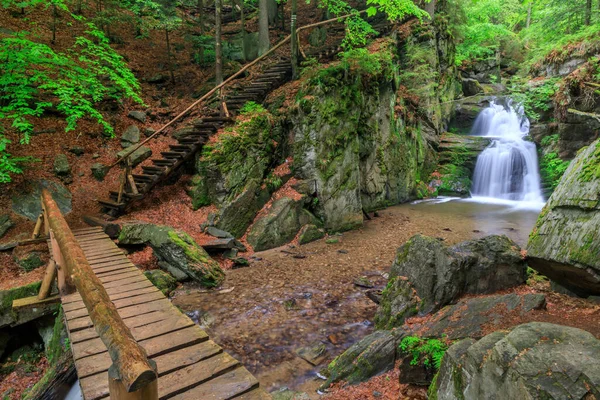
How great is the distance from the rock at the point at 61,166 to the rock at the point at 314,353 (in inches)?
395

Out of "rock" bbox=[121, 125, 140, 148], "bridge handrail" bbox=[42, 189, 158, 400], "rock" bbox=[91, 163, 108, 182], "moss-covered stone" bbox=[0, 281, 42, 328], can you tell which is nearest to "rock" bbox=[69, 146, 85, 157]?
"rock" bbox=[91, 163, 108, 182]

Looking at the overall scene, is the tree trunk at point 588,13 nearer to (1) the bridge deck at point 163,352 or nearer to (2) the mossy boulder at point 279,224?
(2) the mossy boulder at point 279,224

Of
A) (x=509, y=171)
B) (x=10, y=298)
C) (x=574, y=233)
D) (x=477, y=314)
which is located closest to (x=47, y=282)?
(x=10, y=298)

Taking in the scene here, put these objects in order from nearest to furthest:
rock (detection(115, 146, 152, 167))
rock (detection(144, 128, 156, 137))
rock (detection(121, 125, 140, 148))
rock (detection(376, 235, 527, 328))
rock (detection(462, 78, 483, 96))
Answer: rock (detection(376, 235, 527, 328)) → rock (detection(115, 146, 152, 167)) → rock (detection(121, 125, 140, 148)) → rock (detection(144, 128, 156, 137)) → rock (detection(462, 78, 483, 96))

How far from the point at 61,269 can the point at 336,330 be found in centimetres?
478

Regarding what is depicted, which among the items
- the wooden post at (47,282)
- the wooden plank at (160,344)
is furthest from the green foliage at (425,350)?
the wooden post at (47,282)

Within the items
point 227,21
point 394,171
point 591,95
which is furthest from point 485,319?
point 227,21

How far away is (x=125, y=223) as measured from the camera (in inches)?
356

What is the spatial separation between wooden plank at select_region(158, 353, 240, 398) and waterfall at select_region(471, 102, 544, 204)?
1754cm

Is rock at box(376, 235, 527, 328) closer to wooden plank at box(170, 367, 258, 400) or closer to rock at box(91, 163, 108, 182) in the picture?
wooden plank at box(170, 367, 258, 400)

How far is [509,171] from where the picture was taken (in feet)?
58.1

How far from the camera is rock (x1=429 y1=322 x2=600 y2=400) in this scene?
89.2 inches

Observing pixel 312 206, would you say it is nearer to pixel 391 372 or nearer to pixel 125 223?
pixel 125 223

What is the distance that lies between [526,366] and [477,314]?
1.78 m
